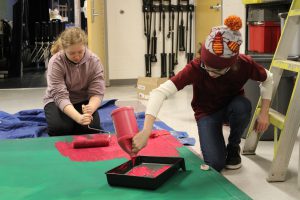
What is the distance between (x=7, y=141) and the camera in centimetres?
266

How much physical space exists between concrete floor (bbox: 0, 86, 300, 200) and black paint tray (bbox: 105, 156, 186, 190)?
0.43 meters

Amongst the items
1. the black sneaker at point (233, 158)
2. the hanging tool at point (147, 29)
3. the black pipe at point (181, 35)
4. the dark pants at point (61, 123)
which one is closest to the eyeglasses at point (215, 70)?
the black sneaker at point (233, 158)

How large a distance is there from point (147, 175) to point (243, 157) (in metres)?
1.01

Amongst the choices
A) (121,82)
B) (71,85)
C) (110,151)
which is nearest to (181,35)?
(121,82)

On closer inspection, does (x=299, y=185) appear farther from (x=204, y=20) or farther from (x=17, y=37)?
(x=17, y=37)

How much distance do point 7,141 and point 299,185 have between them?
1.67 meters

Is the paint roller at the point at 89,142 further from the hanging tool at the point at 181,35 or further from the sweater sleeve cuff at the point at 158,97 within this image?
the hanging tool at the point at 181,35

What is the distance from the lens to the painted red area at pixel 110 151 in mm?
2312

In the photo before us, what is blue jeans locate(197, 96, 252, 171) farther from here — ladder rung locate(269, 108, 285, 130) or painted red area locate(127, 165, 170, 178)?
painted red area locate(127, 165, 170, 178)

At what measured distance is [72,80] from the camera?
2906mm

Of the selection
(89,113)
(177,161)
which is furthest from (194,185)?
(89,113)

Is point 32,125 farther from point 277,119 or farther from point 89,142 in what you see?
point 277,119

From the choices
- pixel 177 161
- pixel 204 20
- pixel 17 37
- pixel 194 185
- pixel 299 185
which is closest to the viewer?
pixel 194 185

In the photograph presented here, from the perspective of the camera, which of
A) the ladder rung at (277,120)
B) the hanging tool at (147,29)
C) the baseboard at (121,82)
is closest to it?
the ladder rung at (277,120)
